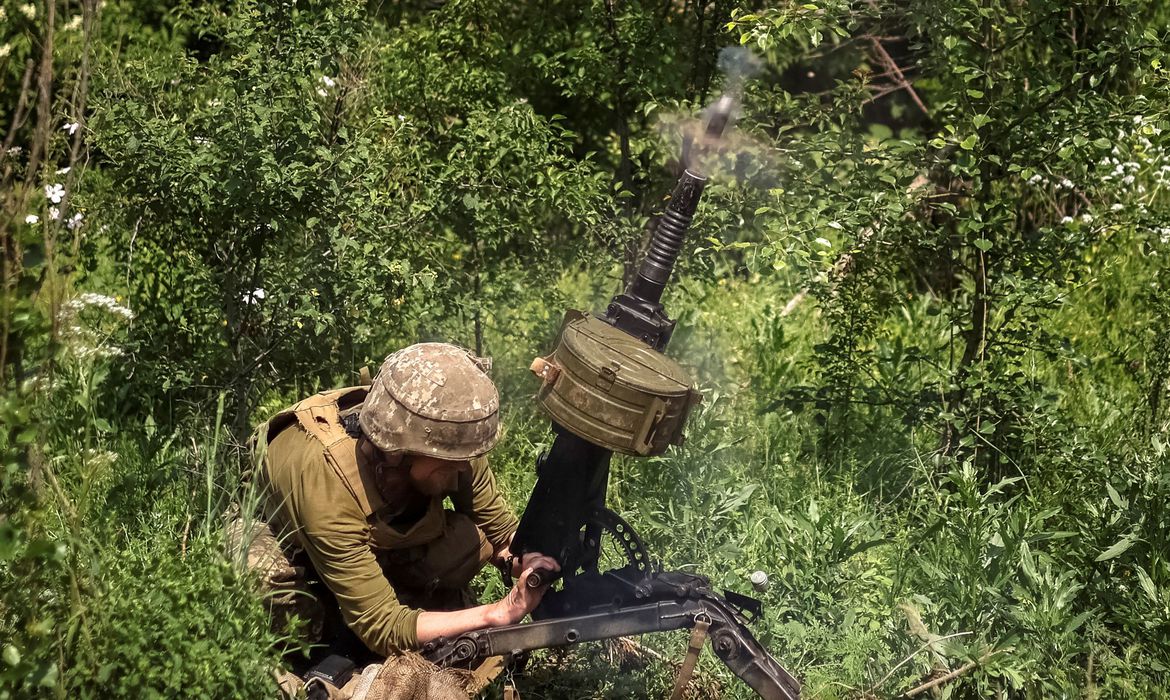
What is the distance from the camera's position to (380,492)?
411cm

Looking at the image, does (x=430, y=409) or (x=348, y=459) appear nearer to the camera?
(x=430, y=409)

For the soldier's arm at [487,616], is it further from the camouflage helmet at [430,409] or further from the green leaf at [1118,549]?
the green leaf at [1118,549]

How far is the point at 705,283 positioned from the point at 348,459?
8.53 ft

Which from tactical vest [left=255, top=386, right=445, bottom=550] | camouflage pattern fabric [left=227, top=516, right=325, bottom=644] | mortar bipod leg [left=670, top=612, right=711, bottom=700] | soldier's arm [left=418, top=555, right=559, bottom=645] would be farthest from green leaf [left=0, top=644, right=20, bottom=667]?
mortar bipod leg [left=670, top=612, right=711, bottom=700]

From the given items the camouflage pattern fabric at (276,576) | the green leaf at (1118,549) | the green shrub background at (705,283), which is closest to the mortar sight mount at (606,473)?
the camouflage pattern fabric at (276,576)

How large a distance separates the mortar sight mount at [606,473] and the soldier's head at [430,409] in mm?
200

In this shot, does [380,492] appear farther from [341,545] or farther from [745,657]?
[745,657]

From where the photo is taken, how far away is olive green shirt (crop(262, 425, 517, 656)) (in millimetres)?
4012

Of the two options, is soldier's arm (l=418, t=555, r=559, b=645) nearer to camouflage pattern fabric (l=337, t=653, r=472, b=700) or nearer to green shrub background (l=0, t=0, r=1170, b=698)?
camouflage pattern fabric (l=337, t=653, r=472, b=700)

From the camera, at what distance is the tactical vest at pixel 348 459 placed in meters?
4.07

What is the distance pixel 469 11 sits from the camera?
652cm

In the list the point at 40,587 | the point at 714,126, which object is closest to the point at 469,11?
the point at 714,126

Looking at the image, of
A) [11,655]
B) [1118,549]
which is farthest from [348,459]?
[1118,549]

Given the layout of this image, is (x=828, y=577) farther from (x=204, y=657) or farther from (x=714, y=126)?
(x=204, y=657)
